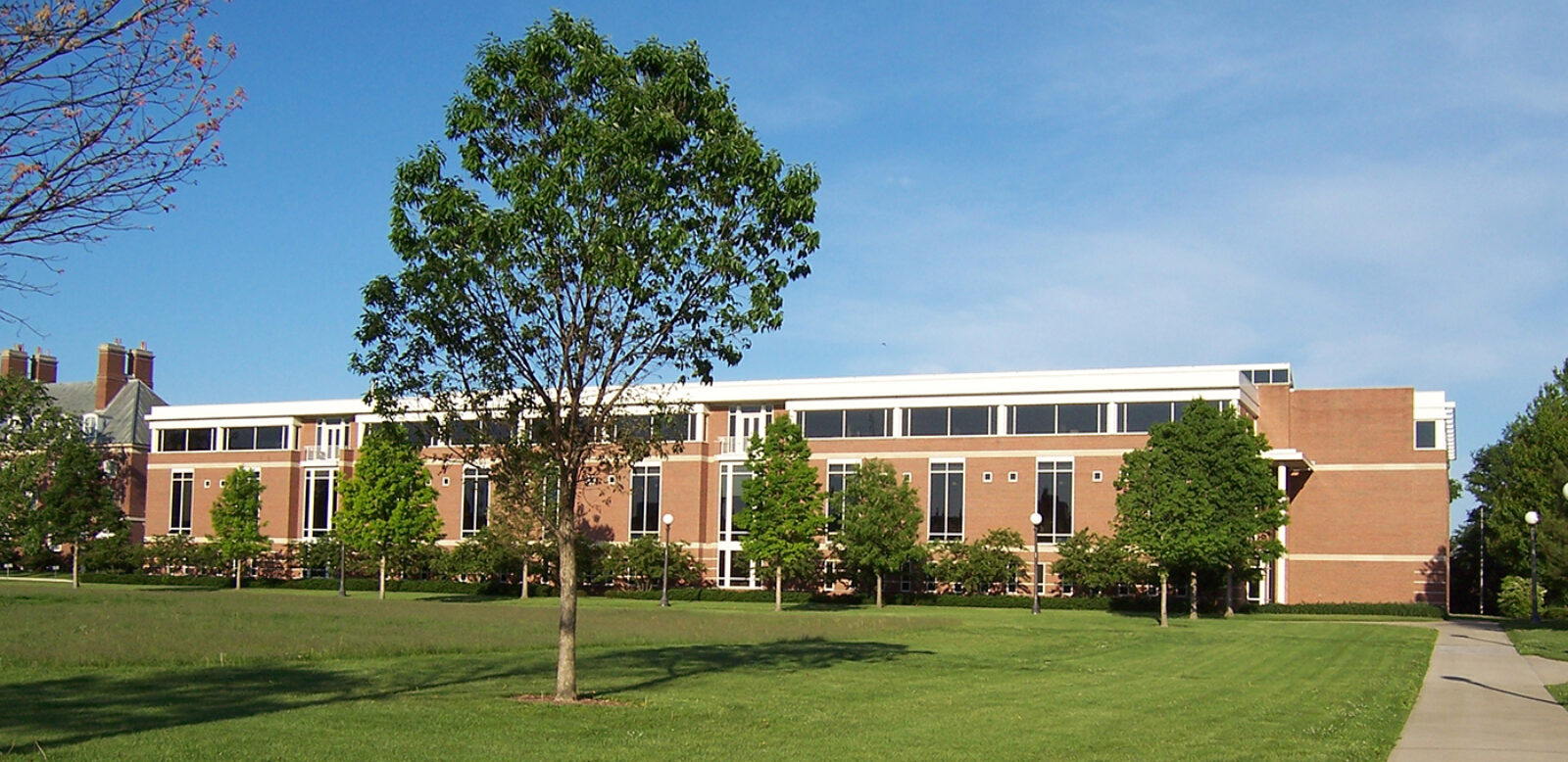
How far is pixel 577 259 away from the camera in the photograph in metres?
18.9

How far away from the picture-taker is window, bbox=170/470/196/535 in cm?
8406

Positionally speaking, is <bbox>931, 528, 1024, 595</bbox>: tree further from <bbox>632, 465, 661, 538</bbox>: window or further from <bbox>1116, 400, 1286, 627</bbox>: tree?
<bbox>632, 465, 661, 538</bbox>: window

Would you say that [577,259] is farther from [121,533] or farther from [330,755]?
[121,533]

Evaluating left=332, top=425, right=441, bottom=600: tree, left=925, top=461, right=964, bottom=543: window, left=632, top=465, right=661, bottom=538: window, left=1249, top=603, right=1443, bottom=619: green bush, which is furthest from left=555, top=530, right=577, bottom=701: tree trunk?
left=632, top=465, right=661, bottom=538: window

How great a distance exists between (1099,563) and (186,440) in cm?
5811

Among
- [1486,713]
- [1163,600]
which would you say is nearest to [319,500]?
[1163,600]

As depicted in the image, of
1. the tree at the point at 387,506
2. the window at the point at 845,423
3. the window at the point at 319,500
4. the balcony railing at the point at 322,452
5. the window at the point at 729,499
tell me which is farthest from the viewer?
the balcony railing at the point at 322,452

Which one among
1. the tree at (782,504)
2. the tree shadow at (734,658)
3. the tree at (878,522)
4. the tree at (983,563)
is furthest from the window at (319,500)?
the tree shadow at (734,658)

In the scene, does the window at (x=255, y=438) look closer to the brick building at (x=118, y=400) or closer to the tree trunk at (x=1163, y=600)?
the brick building at (x=118, y=400)

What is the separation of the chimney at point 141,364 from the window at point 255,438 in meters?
18.7

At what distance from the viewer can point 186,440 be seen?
8562 centimetres

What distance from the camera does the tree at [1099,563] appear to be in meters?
58.7

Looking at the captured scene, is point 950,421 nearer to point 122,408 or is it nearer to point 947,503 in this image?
point 947,503

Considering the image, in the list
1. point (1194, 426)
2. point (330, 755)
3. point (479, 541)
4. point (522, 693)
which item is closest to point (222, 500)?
point (479, 541)
